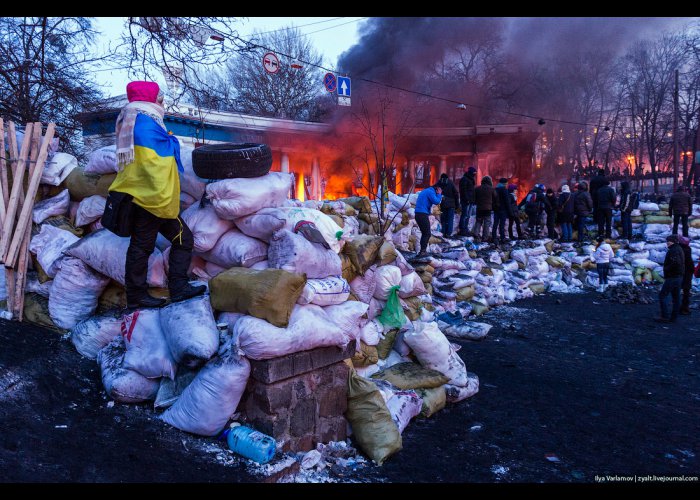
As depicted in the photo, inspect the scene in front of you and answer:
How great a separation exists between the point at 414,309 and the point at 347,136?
13.5 metres

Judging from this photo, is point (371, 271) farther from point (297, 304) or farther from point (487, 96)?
point (487, 96)

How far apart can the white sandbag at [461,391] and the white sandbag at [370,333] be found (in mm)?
691

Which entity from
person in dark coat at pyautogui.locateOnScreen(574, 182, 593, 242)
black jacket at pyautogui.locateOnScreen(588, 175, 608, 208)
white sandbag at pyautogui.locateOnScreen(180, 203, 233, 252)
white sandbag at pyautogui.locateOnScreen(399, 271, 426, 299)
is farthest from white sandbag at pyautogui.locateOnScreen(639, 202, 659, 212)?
white sandbag at pyautogui.locateOnScreen(180, 203, 233, 252)

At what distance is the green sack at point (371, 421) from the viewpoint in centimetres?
300

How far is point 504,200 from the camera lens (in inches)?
451

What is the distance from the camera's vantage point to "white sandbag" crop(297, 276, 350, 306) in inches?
124

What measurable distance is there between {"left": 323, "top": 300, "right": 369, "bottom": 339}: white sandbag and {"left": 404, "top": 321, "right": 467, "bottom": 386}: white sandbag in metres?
0.71

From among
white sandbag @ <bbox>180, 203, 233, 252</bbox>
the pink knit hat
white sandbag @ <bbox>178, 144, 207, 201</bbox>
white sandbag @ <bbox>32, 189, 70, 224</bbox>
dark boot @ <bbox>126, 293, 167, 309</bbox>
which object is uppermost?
→ the pink knit hat

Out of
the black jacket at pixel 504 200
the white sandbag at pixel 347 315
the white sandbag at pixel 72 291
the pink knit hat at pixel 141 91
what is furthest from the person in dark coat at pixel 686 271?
the white sandbag at pixel 72 291

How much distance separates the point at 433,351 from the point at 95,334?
2593 mm

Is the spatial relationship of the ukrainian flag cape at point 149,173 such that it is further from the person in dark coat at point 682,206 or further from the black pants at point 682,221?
the black pants at point 682,221

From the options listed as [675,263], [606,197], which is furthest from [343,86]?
[675,263]

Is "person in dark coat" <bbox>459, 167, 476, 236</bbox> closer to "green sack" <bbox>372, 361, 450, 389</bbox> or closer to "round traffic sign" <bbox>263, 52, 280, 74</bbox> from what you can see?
"round traffic sign" <bbox>263, 52, 280, 74</bbox>

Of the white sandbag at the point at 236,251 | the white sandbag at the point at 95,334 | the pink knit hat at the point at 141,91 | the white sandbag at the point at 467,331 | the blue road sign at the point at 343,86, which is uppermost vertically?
the blue road sign at the point at 343,86
